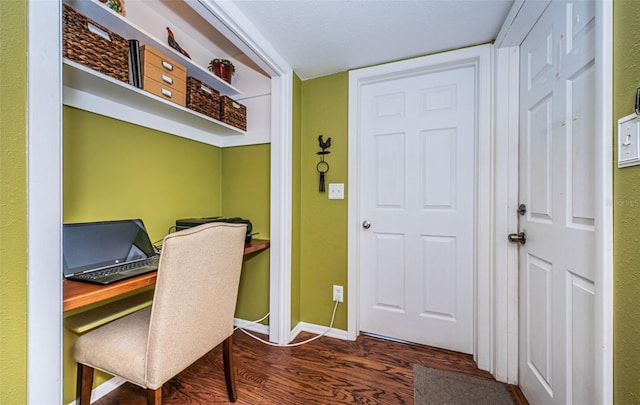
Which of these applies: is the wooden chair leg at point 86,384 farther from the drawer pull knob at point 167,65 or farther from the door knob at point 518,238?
the door knob at point 518,238

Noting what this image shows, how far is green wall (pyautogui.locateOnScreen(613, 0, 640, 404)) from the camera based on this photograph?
61cm

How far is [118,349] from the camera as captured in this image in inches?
39.3

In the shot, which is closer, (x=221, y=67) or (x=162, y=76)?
(x=162, y=76)

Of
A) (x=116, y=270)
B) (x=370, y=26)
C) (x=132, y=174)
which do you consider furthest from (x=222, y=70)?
(x=116, y=270)

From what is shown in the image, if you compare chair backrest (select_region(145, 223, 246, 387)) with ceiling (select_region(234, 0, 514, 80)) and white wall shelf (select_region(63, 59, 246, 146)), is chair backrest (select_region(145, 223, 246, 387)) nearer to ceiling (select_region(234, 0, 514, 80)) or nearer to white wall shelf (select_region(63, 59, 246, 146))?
white wall shelf (select_region(63, 59, 246, 146))

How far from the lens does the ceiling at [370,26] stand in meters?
1.29

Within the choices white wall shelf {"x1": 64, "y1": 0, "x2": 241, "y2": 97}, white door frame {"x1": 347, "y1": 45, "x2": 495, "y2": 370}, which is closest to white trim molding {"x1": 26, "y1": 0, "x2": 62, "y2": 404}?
white wall shelf {"x1": 64, "y1": 0, "x2": 241, "y2": 97}

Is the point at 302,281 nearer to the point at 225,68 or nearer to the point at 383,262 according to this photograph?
Result: the point at 383,262

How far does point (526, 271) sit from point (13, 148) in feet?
6.60

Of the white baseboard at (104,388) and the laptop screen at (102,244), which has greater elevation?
the laptop screen at (102,244)

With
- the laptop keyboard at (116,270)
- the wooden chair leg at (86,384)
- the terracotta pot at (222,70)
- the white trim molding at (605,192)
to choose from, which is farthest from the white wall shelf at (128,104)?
the white trim molding at (605,192)

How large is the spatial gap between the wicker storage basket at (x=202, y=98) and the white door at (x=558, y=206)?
5.98 feet

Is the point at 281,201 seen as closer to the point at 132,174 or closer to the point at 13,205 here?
the point at 132,174

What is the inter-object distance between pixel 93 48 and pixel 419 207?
1.95 m
